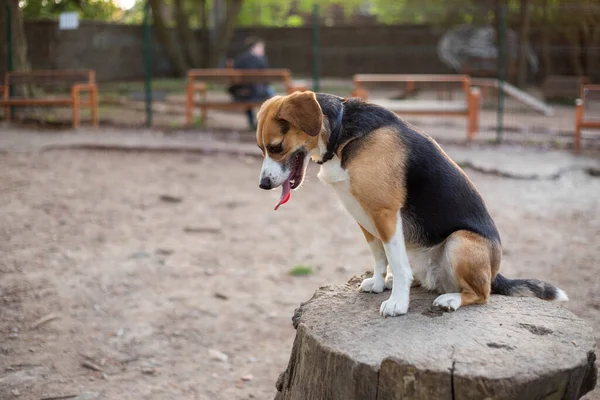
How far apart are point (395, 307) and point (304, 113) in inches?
39.1

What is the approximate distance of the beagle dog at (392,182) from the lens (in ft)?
10.4

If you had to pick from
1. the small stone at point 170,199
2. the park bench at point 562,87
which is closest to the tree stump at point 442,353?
the small stone at point 170,199

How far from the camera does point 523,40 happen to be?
799 inches

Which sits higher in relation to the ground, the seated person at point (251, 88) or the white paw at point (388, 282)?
the seated person at point (251, 88)

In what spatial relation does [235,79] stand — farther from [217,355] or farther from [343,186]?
[343,186]

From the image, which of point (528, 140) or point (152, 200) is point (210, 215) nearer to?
point (152, 200)

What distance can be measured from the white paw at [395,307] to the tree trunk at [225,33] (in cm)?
1900

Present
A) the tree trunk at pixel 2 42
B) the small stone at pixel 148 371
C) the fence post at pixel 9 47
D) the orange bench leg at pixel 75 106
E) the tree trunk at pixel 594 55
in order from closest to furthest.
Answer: the small stone at pixel 148 371, the orange bench leg at pixel 75 106, the fence post at pixel 9 47, the tree trunk at pixel 2 42, the tree trunk at pixel 594 55

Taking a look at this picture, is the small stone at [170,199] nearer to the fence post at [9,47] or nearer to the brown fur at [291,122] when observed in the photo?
the brown fur at [291,122]

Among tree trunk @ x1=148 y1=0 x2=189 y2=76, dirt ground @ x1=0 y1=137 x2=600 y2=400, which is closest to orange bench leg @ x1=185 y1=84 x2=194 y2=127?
dirt ground @ x1=0 y1=137 x2=600 y2=400

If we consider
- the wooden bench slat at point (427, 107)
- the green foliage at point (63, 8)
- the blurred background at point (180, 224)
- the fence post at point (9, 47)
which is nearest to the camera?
the blurred background at point (180, 224)

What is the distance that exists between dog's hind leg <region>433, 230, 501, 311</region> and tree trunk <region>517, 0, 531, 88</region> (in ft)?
59.4

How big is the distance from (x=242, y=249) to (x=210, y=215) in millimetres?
1250

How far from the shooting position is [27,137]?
12.2 metres
